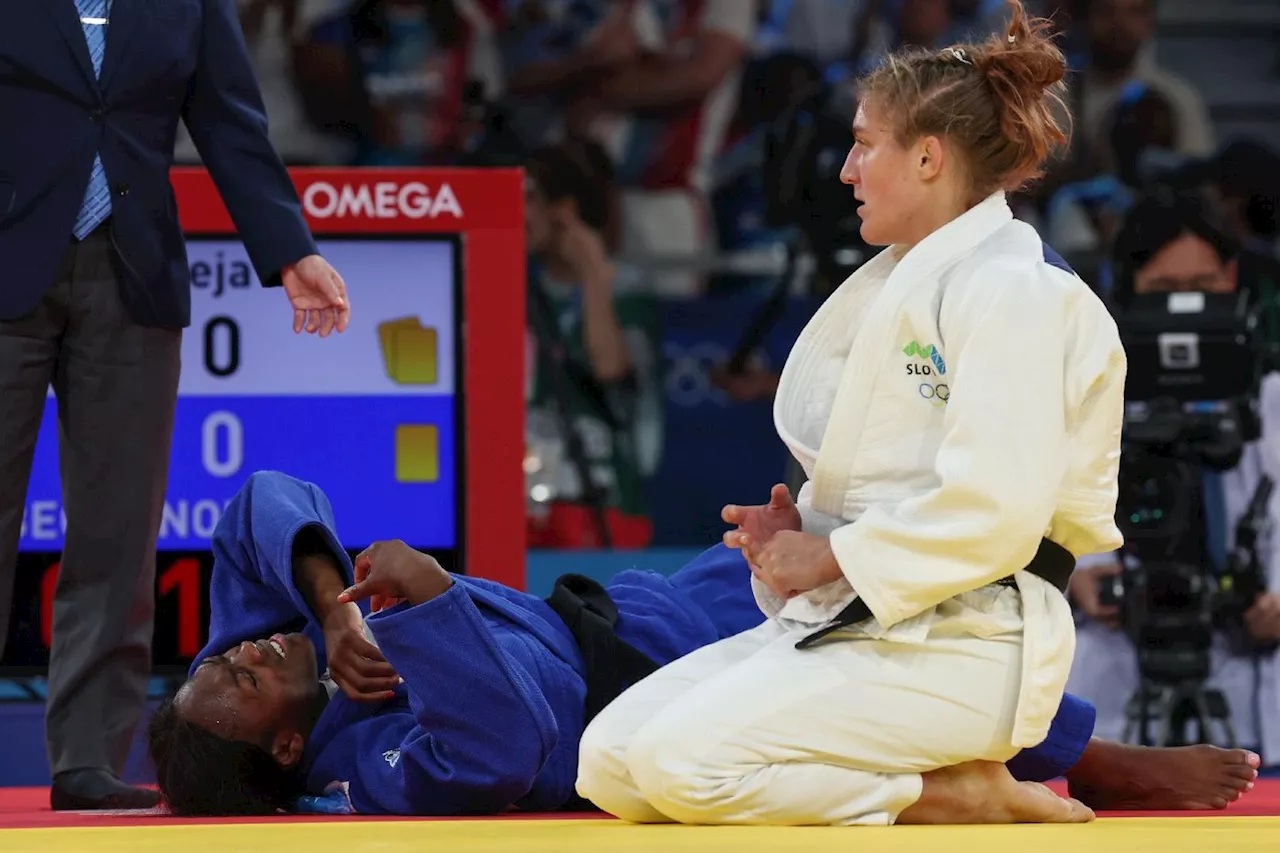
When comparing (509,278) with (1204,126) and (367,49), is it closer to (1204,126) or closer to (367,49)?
(367,49)

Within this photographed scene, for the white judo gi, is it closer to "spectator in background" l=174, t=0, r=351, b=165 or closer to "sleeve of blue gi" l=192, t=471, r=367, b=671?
"sleeve of blue gi" l=192, t=471, r=367, b=671

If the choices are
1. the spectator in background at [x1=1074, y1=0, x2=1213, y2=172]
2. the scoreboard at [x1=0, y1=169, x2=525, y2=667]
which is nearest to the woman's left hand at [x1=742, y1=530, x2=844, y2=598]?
the scoreboard at [x1=0, y1=169, x2=525, y2=667]

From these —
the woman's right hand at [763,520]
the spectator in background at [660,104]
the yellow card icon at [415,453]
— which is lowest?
the woman's right hand at [763,520]

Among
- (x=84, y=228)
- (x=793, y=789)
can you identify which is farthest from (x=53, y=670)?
(x=793, y=789)

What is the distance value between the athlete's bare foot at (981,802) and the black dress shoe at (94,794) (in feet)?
3.81

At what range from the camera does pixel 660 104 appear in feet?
18.9

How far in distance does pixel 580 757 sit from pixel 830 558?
42 cm

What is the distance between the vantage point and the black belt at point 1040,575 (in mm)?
2102

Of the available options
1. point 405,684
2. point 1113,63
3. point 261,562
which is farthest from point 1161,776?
point 1113,63

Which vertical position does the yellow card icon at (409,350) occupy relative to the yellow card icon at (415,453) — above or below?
above

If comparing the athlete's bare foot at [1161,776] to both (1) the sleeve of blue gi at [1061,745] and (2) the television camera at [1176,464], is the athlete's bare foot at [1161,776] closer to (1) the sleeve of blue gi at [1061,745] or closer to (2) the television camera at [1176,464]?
(1) the sleeve of blue gi at [1061,745]

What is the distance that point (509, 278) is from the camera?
140 inches

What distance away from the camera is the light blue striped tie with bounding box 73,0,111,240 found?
2801 mm

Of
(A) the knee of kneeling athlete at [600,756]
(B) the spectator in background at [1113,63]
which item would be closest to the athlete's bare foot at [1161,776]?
(A) the knee of kneeling athlete at [600,756]
